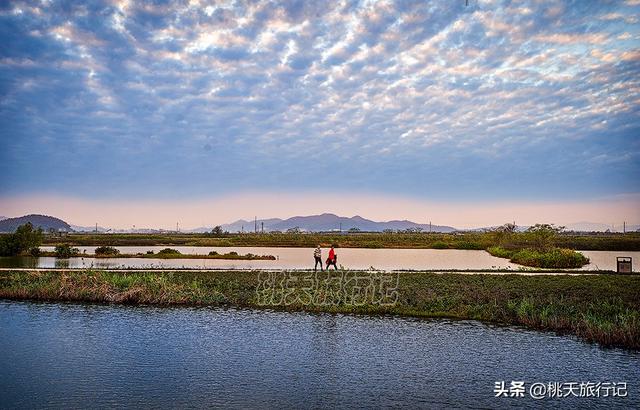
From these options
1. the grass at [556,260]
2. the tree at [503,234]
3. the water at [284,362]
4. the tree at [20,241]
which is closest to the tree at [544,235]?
the grass at [556,260]

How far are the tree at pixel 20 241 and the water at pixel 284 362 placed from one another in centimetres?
5156

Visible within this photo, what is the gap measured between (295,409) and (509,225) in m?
84.9

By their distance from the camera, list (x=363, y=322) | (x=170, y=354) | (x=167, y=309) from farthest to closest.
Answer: (x=167, y=309), (x=363, y=322), (x=170, y=354)

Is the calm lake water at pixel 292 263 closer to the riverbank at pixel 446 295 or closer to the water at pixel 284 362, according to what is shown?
the riverbank at pixel 446 295

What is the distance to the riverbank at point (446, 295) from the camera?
79.5 ft

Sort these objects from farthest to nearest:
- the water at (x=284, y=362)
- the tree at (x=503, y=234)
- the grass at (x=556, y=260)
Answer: the tree at (x=503, y=234), the grass at (x=556, y=260), the water at (x=284, y=362)

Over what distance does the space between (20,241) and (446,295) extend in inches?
2634

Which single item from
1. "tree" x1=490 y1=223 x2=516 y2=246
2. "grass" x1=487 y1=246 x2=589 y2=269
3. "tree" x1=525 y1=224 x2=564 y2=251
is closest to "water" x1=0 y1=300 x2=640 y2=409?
"grass" x1=487 y1=246 x2=589 y2=269

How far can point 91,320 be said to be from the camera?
2541 cm

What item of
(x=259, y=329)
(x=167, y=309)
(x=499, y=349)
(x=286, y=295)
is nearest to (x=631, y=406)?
(x=499, y=349)

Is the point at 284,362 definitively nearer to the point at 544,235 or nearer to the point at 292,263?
the point at 292,263

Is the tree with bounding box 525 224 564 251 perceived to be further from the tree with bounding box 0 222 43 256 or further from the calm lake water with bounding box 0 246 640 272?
the tree with bounding box 0 222 43 256

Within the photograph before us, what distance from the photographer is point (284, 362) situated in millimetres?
17922

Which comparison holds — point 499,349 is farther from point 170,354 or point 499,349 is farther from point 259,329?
point 170,354
